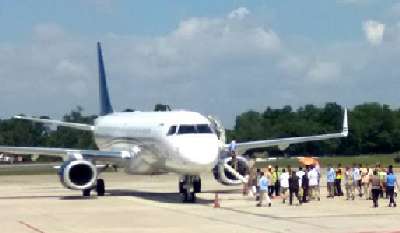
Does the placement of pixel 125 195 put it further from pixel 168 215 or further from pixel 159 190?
pixel 168 215

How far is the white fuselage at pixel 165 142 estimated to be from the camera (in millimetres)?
A: 34656

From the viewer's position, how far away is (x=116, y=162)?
139 feet

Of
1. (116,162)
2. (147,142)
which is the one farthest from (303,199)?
(116,162)

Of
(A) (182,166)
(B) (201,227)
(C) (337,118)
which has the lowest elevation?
(B) (201,227)

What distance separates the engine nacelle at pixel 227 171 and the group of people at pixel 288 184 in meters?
2.49

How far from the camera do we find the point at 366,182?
37312 mm

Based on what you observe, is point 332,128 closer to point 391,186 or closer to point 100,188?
point 100,188

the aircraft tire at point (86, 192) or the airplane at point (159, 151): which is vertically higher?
the airplane at point (159, 151)

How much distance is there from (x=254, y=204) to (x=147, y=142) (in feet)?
20.7

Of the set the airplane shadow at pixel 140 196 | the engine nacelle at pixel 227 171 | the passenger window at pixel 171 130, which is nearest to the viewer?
the passenger window at pixel 171 130

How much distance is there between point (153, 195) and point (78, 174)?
403cm

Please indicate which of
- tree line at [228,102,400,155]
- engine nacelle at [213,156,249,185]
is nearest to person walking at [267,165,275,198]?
engine nacelle at [213,156,249,185]

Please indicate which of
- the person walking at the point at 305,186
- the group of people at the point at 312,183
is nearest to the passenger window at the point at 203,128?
the group of people at the point at 312,183

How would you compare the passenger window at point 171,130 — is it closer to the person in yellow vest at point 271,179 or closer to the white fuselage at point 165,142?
the white fuselage at point 165,142
